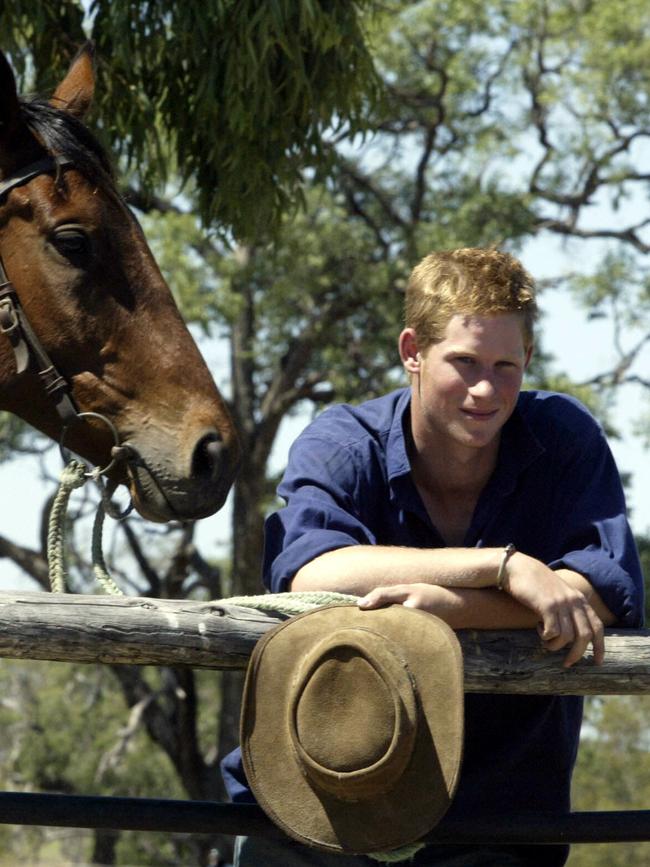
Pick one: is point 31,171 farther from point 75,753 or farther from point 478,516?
point 75,753

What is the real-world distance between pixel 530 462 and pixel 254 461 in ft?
39.8

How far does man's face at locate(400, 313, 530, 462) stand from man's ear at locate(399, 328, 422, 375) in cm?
6

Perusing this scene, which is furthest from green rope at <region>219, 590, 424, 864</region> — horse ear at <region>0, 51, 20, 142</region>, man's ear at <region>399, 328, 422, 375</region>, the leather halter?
horse ear at <region>0, 51, 20, 142</region>

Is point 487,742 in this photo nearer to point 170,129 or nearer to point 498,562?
point 498,562

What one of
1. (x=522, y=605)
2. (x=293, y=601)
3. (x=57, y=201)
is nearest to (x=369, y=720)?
(x=293, y=601)

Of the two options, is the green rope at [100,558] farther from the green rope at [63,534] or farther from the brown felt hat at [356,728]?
the brown felt hat at [356,728]

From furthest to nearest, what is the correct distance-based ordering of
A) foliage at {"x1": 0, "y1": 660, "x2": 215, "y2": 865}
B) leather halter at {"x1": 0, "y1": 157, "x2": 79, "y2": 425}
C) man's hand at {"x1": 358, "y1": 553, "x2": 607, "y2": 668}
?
1. foliage at {"x1": 0, "y1": 660, "x2": 215, "y2": 865}
2. leather halter at {"x1": 0, "y1": 157, "x2": 79, "y2": 425}
3. man's hand at {"x1": 358, "y1": 553, "x2": 607, "y2": 668}

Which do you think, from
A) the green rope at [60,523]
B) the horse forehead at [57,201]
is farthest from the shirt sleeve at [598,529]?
the horse forehead at [57,201]

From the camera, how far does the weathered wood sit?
2059mm

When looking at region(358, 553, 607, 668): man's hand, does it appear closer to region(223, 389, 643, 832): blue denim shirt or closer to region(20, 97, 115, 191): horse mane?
region(223, 389, 643, 832): blue denim shirt

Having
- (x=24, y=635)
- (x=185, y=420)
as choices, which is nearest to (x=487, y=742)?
(x=24, y=635)

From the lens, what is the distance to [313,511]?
2387 millimetres

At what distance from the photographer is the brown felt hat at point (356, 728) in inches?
81.5

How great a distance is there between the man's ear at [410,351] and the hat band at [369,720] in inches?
25.6
